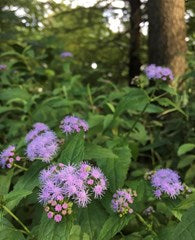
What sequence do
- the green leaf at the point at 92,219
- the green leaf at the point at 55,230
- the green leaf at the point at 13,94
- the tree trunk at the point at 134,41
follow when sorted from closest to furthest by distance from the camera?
the green leaf at the point at 55,230 < the green leaf at the point at 92,219 < the green leaf at the point at 13,94 < the tree trunk at the point at 134,41

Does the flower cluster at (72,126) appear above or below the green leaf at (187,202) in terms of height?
above

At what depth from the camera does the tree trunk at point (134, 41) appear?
5703mm

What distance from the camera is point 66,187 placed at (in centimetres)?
210

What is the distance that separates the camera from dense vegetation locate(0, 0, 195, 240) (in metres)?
2.34

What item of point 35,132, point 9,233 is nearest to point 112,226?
point 9,233

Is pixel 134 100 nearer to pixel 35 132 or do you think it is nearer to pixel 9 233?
pixel 35 132

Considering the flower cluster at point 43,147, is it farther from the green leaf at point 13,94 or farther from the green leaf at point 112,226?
the green leaf at point 13,94

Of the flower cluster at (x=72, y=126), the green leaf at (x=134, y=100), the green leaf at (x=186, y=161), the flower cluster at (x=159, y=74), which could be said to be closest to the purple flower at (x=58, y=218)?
the flower cluster at (x=72, y=126)

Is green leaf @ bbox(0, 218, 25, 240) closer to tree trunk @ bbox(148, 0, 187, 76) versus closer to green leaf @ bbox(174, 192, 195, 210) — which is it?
green leaf @ bbox(174, 192, 195, 210)

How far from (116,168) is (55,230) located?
2.47 ft

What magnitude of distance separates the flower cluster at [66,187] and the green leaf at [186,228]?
17.0 inches

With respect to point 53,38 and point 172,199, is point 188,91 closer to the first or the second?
point 172,199

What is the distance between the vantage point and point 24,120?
4719 mm

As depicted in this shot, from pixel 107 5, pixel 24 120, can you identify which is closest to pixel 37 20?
pixel 107 5
